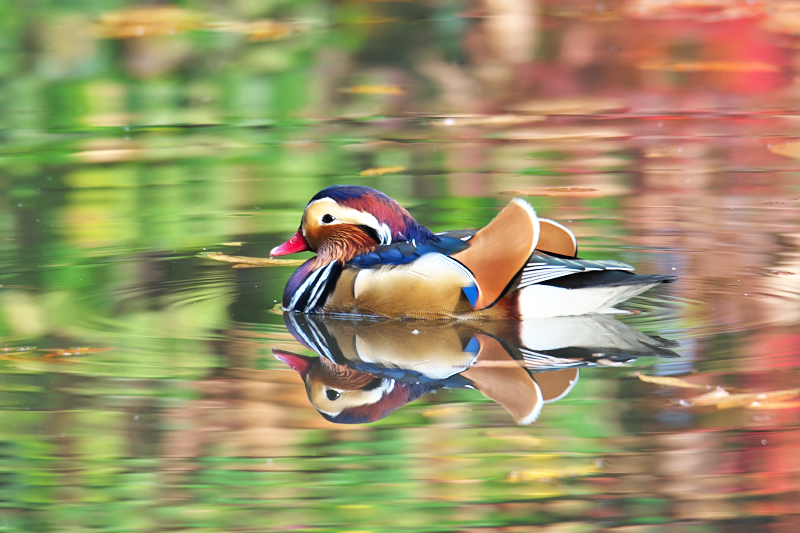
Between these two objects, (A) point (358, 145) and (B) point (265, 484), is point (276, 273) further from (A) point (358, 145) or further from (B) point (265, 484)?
(A) point (358, 145)

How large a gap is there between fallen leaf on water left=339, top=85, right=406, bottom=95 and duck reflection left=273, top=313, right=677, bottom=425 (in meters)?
7.23

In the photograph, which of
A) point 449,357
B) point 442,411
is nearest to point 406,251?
point 449,357

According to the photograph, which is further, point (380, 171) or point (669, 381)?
point (380, 171)

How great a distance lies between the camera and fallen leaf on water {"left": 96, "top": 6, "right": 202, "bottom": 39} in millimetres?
14695

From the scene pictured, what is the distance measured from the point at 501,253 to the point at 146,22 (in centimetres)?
1120

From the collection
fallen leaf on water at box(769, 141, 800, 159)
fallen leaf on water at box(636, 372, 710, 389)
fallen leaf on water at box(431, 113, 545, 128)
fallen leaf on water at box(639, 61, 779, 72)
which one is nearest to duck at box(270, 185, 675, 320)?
fallen leaf on water at box(636, 372, 710, 389)

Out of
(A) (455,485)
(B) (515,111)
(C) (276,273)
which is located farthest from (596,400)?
(B) (515,111)

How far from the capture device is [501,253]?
5.00 meters

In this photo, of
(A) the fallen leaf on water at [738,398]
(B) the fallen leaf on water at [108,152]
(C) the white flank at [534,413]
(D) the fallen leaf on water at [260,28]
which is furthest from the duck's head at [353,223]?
(D) the fallen leaf on water at [260,28]

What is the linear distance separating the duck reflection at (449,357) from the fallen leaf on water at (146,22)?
33.5 ft

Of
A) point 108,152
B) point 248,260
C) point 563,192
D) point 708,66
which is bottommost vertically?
point 708,66

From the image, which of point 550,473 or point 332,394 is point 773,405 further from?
point 332,394

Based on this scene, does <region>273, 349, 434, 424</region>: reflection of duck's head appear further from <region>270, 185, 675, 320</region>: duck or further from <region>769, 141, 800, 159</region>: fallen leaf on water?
<region>769, 141, 800, 159</region>: fallen leaf on water

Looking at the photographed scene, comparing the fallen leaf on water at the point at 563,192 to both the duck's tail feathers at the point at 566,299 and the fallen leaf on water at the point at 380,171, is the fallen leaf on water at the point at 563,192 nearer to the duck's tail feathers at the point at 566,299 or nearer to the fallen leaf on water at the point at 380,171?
the fallen leaf on water at the point at 380,171
